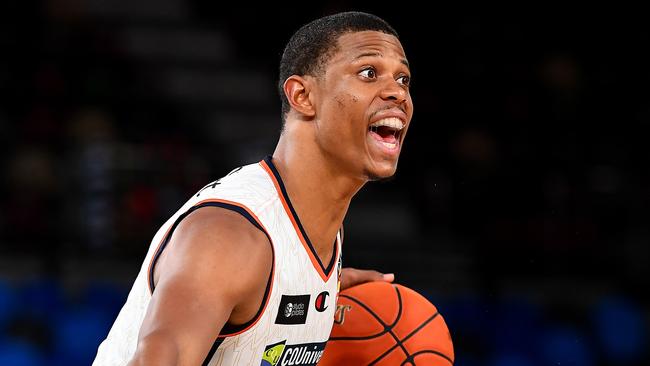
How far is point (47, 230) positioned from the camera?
7.84 meters

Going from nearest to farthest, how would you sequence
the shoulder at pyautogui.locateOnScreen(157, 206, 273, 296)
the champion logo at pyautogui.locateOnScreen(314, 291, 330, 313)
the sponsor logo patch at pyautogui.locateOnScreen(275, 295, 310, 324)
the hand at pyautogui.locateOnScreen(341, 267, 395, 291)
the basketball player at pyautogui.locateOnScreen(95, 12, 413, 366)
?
the shoulder at pyautogui.locateOnScreen(157, 206, 273, 296) < the basketball player at pyautogui.locateOnScreen(95, 12, 413, 366) < the sponsor logo patch at pyautogui.locateOnScreen(275, 295, 310, 324) < the champion logo at pyautogui.locateOnScreen(314, 291, 330, 313) < the hand at pyautogui.locateOnScreen(341, 267, 395, 291)

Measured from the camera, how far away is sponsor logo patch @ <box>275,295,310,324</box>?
10.2 feet

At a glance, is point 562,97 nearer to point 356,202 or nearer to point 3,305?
point 356,202

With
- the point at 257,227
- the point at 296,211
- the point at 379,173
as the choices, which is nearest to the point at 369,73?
the point at 379,173

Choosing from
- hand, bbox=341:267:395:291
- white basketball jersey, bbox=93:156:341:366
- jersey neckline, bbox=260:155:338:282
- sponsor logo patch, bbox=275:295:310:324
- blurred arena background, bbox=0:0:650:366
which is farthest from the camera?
blurred arena background, bbox=0:0:650:366

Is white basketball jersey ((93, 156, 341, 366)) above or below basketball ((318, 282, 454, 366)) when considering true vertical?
above

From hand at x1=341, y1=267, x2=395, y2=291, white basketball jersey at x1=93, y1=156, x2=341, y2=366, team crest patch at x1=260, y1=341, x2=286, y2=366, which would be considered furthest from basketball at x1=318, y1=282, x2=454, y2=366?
team crest patch at x1=260, y1=341, x2=286, y2=366

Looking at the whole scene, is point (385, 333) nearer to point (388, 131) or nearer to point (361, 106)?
point (388, 131)

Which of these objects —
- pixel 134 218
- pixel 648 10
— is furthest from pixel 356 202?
pixel 648 10

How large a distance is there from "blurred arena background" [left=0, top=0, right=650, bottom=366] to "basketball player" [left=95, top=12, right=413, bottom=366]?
342 centimetres

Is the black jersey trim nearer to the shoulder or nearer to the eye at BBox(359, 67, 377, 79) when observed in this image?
the shoulder

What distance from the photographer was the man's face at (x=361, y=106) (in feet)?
10.8

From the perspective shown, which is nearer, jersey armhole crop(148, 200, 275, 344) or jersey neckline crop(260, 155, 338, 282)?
jersey armhole crop(148, 200, 275, 344)

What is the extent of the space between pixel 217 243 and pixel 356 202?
673 centimetres
